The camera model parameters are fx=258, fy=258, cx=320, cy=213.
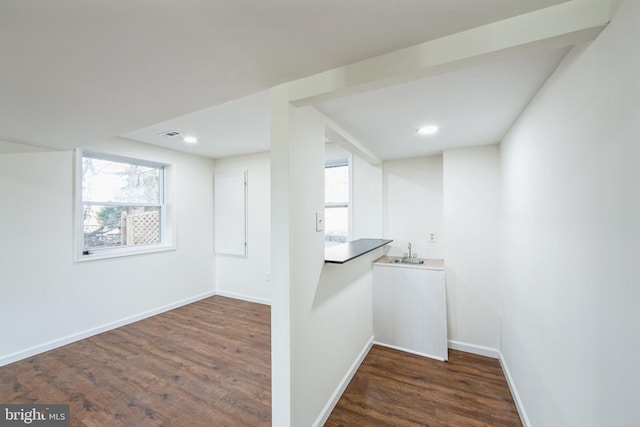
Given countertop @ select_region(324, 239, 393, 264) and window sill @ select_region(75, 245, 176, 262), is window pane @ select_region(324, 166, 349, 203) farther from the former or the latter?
window sill @ select_region(75, 245, 176, 262)

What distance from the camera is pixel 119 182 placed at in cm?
353

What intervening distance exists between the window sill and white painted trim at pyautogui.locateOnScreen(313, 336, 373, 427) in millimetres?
3129

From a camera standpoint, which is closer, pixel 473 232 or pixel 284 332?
pixel 284 332

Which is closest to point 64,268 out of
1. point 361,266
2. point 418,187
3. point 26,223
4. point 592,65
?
point 26,223

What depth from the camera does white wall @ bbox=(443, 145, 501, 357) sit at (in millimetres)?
2760

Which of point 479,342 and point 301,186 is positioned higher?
point 301,186

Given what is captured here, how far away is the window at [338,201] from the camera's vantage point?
3.86 m

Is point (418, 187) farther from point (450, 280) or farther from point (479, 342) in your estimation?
point (479, 342)

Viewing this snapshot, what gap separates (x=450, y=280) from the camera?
9.71 ft

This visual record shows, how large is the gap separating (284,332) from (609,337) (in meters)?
1.41

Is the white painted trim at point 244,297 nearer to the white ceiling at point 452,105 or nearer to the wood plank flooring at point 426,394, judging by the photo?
the wood plank flooring at point 426,394

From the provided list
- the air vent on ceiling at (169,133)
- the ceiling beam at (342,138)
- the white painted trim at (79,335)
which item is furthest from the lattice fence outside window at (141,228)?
the ceiling beam at (342,138)

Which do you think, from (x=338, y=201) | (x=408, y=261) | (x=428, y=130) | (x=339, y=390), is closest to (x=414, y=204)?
(x=408, y=261)

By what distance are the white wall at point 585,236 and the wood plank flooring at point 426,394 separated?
0.40 m
